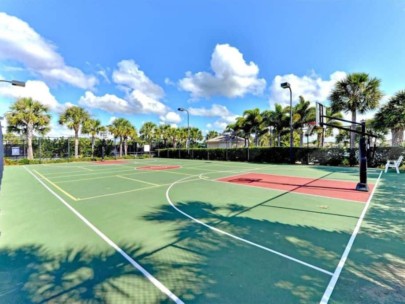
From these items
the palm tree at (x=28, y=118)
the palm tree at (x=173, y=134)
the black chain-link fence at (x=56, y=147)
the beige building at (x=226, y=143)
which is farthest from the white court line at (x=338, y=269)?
the palm tree at (x=173, y=134)

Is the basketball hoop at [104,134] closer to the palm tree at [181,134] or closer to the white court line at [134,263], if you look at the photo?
the palm tree at [181,134]

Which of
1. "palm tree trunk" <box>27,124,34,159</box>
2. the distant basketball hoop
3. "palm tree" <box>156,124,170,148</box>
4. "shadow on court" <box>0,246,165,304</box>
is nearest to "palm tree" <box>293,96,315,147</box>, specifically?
"shadow on court" <box>0,246,165,304</box>

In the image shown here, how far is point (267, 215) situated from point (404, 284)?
316 cm

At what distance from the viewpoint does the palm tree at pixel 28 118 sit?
88.0 ft

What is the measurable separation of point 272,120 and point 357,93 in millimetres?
11635

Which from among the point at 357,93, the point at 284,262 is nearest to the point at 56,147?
the point at 284,262

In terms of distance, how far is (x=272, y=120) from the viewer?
29.7 meters

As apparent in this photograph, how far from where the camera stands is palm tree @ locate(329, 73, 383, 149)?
60.6 feet

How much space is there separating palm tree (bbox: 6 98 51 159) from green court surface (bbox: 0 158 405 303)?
25.7 m

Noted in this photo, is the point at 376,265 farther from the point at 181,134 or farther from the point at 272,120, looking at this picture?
the point at 181,134

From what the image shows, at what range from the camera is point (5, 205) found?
755 centimetres

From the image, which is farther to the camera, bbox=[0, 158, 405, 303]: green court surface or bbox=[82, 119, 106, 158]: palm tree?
bbox=[82, 119, 106, 158]: palm tree

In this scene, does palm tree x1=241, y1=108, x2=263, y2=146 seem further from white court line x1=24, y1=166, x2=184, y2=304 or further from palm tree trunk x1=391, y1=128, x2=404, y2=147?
white court line x1=24, y1=166, x2=184, y2=304

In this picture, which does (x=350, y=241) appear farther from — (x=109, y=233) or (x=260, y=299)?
(x=109, y=233)
